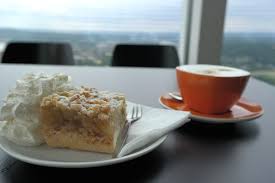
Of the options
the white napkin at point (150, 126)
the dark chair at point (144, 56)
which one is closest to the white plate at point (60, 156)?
the white napkin at point (150, 126)

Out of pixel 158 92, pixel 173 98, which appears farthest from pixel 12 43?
pixel 173 98

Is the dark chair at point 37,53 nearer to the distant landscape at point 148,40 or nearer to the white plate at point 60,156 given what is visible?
the distant landscape at point 148,40

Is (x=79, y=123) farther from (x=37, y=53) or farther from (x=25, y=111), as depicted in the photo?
(x=37, y=53)

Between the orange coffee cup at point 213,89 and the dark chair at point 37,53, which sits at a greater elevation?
the orange coffee cup at point 213,89

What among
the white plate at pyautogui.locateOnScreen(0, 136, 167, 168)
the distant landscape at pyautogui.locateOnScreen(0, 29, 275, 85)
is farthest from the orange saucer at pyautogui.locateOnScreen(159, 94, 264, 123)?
the distant landscape at pyautogui.locateOnScreen(0, 29, 275, 85)

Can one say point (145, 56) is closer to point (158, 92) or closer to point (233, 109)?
point (158, 92)

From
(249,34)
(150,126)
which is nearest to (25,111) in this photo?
(150,126)

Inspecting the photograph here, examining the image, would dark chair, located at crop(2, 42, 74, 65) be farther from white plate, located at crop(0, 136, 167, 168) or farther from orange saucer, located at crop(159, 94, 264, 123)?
white plate, located at crop(0, 136, 167, 168)
